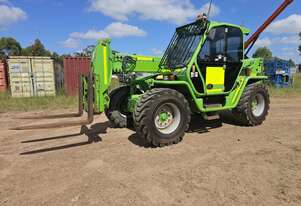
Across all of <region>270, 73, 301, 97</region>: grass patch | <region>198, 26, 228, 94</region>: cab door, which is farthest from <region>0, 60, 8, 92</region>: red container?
<region>270, 73, 301, 97</region>: grass patch

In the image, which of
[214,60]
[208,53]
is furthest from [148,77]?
[214,60]

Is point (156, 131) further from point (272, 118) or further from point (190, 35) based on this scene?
point (272, 118)

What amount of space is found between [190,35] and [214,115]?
2.15 m

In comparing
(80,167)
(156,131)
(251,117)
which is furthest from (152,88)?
(251,117)

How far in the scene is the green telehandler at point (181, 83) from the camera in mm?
5219

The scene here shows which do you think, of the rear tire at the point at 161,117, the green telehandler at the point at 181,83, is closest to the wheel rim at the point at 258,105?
the green telehandler at the point at 181,83

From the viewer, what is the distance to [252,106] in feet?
23.7

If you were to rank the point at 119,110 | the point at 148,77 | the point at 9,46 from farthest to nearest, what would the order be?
the point at 9,46 < the point at 119,110 < the point at 148,77

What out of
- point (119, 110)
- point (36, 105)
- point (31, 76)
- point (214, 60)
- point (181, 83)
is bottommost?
point (36, 105)

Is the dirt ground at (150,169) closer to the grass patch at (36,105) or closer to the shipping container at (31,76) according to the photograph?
the grass patch at (36,105)

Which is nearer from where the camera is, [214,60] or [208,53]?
[208,53]

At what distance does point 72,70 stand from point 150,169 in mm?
12389

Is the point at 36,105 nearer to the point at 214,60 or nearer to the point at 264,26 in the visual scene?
the point at 214,60

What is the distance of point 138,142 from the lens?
557 cm
